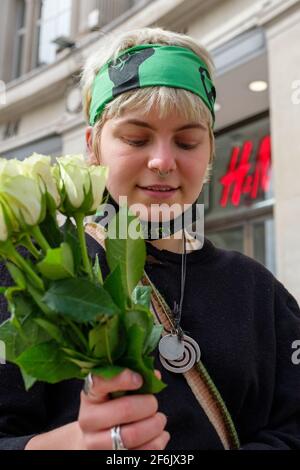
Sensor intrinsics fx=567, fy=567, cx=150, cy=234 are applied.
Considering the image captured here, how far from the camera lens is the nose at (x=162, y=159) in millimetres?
1171

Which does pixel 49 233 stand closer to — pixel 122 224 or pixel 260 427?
pixel 122 224

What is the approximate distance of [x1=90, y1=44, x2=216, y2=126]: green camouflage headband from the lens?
4.02 feet

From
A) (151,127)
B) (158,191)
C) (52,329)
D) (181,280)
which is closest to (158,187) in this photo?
(158,191)

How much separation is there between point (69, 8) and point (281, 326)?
7.99 m

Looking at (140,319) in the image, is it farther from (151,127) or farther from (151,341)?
(151,127)

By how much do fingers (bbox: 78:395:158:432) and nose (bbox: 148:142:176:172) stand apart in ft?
1.80

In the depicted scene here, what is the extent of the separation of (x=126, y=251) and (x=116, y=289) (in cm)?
7

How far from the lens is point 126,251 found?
83 centimetres

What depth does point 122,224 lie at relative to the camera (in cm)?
84

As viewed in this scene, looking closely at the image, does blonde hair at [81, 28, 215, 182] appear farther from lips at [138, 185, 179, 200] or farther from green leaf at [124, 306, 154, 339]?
green leaf at [124, 306, 154, 339]

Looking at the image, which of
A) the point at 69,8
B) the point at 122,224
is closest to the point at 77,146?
the point at 69,8

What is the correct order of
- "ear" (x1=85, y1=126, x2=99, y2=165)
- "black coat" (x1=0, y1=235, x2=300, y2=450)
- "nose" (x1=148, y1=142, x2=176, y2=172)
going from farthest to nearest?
"ear" (x1=85, y1=126, x2=99, y2=165)
"nose" (x1=148, y1=142, x2=176, y2=172)
"black coat" (x1=0, y1=235, x2=300, y2=450)
